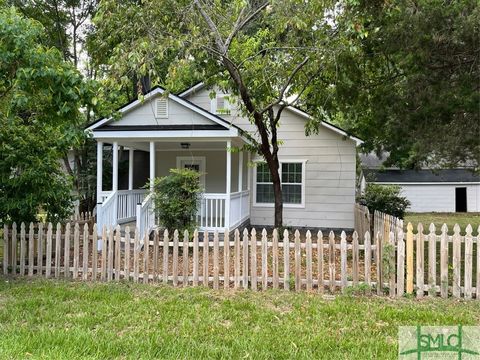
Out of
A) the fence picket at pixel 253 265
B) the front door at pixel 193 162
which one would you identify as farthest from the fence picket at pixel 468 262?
the front door at pixel 193 162

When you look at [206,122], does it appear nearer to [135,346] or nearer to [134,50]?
[134,50]

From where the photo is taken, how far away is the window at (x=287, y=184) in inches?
568

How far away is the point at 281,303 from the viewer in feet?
18.9

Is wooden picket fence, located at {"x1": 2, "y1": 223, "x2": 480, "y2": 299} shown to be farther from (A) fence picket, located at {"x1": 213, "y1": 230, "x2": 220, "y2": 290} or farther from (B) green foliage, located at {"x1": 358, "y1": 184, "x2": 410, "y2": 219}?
(B) green foliage, located at {"x1": 358, "y1": 184, "x2": 410, "y2": 219}

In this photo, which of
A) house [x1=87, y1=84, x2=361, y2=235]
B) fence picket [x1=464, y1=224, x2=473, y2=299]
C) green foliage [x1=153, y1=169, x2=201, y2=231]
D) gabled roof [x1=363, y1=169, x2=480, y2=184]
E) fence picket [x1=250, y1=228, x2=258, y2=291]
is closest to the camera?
fence picket [x1=464, y1=224, x2=473, y2=299]

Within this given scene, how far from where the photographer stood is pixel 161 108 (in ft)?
36.0

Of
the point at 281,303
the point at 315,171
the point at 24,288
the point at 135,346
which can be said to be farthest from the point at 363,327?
the point at 315,171

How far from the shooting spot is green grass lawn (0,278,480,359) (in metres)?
4.03

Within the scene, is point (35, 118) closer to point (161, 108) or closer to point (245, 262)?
point (161, 108)

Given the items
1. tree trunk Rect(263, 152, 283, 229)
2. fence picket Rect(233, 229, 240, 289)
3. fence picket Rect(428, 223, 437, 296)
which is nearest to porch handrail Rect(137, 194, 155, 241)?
tree trunk Rect(263, 152, 283, 229)

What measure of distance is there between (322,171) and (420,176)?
19.8 meters

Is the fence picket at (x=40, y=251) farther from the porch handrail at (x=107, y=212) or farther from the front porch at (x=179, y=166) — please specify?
the front porch at (x=179, y=166)

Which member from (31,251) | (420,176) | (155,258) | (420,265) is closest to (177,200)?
(155,258)

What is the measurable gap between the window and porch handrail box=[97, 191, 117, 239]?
583cm
